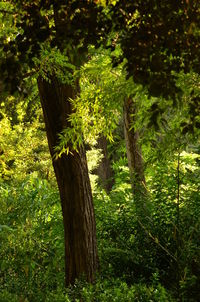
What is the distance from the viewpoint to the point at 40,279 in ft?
26.3

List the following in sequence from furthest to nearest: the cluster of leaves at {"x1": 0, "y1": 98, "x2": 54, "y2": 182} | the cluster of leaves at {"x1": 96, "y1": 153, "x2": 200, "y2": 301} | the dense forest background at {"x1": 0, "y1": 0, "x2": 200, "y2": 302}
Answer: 1. the cluster of leaves at {"x1": 0, "y1": 98, "x2": 54, "y2": 182}
2. the cluster of leaves at {"x1": 96, "y1": 153, "x2": 200, "y2": 301}
3. the dense forest background at {"x1": 0, "y1": 0, "x2": 200, "y2": 302}

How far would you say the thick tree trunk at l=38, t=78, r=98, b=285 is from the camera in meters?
7.62

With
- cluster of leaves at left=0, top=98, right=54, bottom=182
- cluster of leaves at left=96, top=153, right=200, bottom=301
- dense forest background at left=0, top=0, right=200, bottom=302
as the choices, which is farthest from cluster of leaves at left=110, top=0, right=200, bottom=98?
cluster of leaves at left=0, top=98, right=54, bottom=182

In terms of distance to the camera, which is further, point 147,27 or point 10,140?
point 10,140

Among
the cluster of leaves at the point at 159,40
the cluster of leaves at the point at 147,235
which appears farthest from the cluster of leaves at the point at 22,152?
the cluster of leaves at the point at 159,40

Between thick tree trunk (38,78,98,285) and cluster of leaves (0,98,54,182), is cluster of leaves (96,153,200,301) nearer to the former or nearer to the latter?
thick tree trunk (38,78,98,285)

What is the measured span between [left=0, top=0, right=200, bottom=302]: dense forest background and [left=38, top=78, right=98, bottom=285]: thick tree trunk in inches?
0.6

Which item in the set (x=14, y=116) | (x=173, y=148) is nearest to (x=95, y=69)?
(x=173, y=148)

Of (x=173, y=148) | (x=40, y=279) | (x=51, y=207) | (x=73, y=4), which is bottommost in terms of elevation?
(x=40, y=279)

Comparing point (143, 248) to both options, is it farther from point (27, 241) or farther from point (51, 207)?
point (51, 207)

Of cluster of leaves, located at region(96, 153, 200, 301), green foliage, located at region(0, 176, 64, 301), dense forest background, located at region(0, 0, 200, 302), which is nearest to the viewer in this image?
dense forest background, located at region(0, 0, 200, 302)

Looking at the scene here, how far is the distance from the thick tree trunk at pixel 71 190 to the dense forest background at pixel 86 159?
1 cm

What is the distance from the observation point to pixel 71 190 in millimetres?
7680

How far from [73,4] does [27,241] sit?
5627 mm
